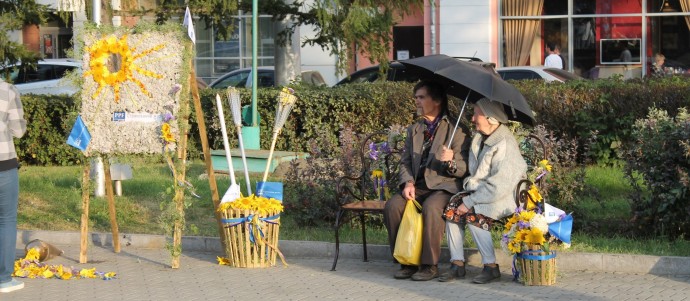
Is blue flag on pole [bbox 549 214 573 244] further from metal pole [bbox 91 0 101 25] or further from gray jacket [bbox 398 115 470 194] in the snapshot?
metal pole [bbox 91 0 101 25]

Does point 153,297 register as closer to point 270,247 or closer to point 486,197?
point 270,247

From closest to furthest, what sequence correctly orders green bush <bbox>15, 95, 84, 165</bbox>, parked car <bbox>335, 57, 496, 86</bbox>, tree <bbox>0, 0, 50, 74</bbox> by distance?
tree <bbox>0, 0, 50, 74</bbox> < green bush <bbox>15, 95, 84, 165</bbox> < parked car <bbox>335, 57, 496, 86</bbox>

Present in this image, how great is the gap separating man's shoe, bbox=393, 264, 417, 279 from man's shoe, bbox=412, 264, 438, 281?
0.11 m

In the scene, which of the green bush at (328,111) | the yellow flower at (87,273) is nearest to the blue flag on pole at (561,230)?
the yellow flower at (87,273)

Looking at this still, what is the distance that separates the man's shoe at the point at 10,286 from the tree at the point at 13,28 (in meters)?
6.37

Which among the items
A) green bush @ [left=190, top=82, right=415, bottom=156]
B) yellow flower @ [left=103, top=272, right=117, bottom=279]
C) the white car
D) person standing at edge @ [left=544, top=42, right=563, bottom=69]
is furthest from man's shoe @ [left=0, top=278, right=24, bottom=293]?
person standing at edge @ [left=544, top=42, right=563, bottom=69]

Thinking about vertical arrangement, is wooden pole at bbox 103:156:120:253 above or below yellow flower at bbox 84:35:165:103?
below

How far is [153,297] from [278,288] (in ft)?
3.13

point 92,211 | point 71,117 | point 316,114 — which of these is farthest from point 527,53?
point 71,117

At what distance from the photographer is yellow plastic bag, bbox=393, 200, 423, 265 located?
28.2 feet

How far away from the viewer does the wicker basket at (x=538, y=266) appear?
26.9 ft

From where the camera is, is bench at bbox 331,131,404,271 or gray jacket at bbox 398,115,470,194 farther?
bench at bbox 331,131,404,271

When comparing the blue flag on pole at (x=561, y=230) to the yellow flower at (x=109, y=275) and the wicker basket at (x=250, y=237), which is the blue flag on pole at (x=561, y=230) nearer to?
the wicker basket at (x=250, y=237)

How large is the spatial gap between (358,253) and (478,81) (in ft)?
6.65
